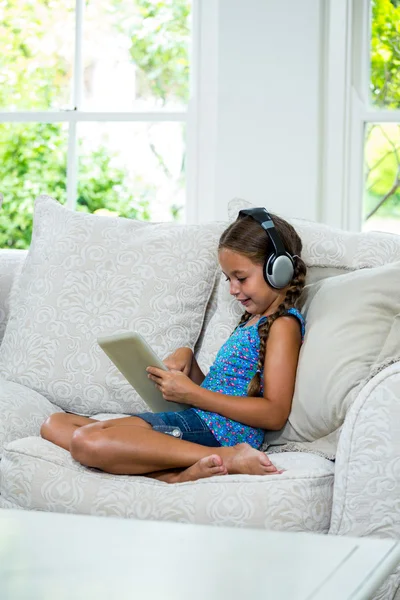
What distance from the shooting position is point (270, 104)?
10.2ft

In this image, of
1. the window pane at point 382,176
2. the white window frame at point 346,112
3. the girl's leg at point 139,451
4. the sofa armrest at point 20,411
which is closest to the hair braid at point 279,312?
the girl's leg at point 139,451

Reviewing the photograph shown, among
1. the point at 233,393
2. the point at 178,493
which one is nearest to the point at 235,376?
the point at 233,393

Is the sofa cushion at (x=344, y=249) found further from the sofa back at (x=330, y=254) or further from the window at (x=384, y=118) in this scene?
the window at (x=384, y=118)

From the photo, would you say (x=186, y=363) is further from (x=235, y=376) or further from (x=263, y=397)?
(x=263, y=397)

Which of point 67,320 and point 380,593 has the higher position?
point 67,320

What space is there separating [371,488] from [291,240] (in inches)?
27.9

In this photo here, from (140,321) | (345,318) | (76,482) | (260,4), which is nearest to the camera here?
(76,482)

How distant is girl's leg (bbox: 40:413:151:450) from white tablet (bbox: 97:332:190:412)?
0.25 ft

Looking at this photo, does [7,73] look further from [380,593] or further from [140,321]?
[380,593]

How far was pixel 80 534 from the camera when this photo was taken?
3.26 feet

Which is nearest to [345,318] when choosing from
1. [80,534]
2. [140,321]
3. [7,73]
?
[140,321]

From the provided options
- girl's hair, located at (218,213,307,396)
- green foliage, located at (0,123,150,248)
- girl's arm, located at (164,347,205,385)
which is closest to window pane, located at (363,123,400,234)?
green foliage, located at (0,123,150,248)

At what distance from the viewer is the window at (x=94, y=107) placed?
3.44 metres

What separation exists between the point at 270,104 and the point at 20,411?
1.47 meters
